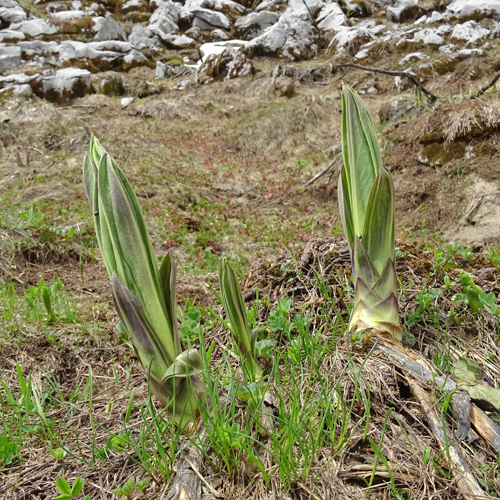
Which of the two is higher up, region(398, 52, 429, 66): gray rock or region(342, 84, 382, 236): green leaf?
region(342, 84, 382, 236): green leaf

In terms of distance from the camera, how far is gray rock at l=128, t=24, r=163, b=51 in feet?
67.3

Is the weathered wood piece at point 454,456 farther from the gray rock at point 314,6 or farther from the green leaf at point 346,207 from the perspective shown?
the gray rock at point 314,6

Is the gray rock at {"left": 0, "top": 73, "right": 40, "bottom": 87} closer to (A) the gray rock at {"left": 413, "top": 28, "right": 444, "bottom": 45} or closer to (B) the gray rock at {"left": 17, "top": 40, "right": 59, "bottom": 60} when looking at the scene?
(B) the gray rock at {"left": 17, "top": 40, "right": 59, "bottom": 60}

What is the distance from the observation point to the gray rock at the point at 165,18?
74.6ft

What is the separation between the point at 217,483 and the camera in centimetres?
107

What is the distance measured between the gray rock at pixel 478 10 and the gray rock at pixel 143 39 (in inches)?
573

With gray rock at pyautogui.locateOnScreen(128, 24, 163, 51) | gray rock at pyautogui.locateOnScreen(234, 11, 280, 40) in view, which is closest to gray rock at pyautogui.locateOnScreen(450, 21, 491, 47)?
gray rock at pyautogui.locateOnScreen(234, 11, 280, 40)

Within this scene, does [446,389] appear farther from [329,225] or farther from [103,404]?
[329,225]

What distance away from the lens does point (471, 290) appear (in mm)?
1678

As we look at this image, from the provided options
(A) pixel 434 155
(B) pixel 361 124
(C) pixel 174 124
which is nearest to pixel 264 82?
(C) pixel 174 124

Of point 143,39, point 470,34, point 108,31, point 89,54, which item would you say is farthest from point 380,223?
point 108,31

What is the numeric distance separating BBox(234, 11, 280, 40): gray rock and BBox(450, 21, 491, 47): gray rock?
11.8 metres

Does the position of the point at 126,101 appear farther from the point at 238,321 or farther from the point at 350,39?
the point at 238,321

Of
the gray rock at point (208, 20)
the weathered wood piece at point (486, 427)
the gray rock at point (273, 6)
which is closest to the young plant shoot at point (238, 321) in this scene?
the weathered wood piece at point (486, 427)
